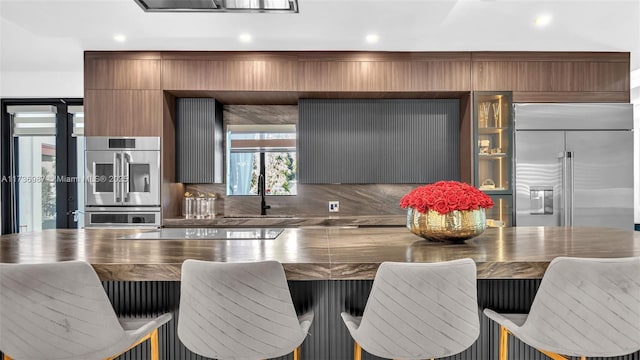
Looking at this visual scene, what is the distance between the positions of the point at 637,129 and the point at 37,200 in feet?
22.4

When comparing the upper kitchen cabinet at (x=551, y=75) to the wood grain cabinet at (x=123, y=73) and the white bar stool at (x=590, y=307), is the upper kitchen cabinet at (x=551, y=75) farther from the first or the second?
the wood grain cabinet at (x=123, y=73)

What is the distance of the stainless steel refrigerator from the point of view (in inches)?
143

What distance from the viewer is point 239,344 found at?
49.9 inches

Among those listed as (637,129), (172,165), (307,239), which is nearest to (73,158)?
(172,165)

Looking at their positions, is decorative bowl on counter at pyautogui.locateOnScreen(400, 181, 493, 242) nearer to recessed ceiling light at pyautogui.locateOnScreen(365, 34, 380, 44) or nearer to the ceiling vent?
the ceiling vent

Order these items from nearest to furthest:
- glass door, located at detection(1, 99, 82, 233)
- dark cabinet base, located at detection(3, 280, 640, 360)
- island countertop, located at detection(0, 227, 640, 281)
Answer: island countertop, located at detection(0, 227, 640, 281)
dark cabinet base, located at detection(3, 280, 640, 360)
glass door, located at detection(1, 99, 82, 233)

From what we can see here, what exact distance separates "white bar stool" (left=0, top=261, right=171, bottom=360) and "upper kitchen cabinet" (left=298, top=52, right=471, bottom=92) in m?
2.79

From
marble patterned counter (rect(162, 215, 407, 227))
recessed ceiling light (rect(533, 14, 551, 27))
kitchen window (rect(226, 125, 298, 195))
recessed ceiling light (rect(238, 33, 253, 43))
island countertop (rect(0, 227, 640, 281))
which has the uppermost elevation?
recessed ceiling light (rect(533, 14, 551, 27))

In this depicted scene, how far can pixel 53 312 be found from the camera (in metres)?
1.26

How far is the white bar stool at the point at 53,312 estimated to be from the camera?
1.24 m

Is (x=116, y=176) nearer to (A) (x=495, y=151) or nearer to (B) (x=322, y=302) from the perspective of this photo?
(B) (x=322, y=302)

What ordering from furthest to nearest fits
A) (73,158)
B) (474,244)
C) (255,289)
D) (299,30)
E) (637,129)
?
(73,158), (637,129), (299,30), (474,244), (255,289)

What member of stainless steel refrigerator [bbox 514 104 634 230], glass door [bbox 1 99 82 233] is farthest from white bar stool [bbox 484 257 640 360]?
glass door [bbox 1 99 82 233]

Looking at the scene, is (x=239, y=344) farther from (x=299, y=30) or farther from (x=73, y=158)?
(x=73, y=158)
